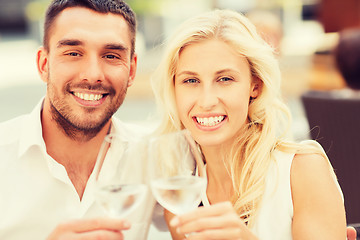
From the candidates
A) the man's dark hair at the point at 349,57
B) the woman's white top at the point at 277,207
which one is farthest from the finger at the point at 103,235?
the man's dark hair at the point at 349,57

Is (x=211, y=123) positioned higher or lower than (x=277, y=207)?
higher

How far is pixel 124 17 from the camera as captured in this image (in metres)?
1.94

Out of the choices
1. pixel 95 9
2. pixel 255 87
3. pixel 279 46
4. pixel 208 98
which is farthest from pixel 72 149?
pixel 279 46

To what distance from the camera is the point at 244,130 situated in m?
1.87

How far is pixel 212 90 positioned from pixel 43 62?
0.82 m

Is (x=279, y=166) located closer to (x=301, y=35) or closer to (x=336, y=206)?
(x=336, y=206)

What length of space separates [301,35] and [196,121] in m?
12.1

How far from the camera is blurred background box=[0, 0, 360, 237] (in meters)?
7.70

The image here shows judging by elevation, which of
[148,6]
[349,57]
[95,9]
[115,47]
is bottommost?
[349,57]

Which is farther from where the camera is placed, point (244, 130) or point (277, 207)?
point (244, 130)

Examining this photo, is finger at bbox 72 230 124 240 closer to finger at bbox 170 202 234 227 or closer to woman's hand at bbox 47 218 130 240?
woman's hand at bbox 47 218 130 240

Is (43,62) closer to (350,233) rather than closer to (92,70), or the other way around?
(92,70)

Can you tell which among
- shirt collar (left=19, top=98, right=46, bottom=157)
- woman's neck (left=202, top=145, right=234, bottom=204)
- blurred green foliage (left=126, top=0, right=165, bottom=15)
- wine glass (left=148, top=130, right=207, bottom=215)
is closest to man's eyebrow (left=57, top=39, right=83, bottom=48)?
shirt collar (left=19, top=98, right=46, bottom=157)

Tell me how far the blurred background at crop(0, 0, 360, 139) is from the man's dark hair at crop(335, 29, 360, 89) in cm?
45
